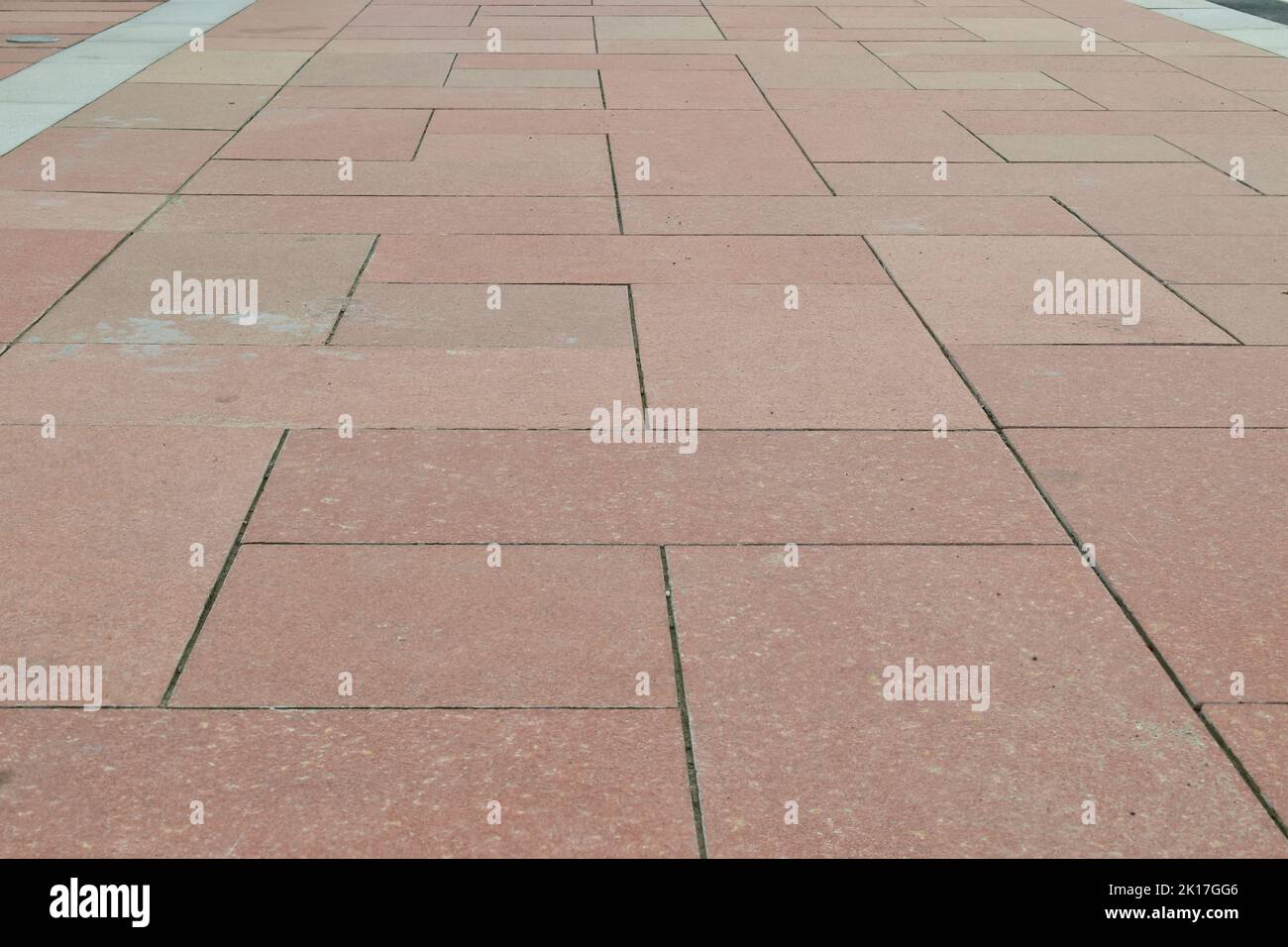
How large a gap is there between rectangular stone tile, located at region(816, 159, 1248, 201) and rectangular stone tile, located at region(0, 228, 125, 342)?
448cm

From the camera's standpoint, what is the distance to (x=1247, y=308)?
691 cm

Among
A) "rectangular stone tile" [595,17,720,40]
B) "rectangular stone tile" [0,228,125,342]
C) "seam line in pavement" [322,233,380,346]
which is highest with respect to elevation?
"rectangular stone tile" [595,17,720,40]

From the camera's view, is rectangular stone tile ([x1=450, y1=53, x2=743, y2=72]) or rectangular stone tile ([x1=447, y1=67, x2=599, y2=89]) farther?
rectangular stone tile ([x1=450, y1=53, x2=743, y2=72])

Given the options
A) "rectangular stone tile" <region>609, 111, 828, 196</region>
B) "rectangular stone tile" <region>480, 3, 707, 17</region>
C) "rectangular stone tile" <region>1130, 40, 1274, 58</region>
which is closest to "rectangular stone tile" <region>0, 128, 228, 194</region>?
"rectangular stone tile" <region>609, 111, 828, 196</region>

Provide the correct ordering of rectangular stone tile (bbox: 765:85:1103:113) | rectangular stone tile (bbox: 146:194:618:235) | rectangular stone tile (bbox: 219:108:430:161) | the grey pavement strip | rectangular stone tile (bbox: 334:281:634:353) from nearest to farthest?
1. rectangular stone tile (bbox: 334:281:634:353)
2. rectangular stone tile (bbox: 146:194:618:235)
3. rectangular stone tile (bbox: 219:108:430:161)
4. rectangular stone tile (bbox: 765:85:1103:113)
5. the grey pavement strip

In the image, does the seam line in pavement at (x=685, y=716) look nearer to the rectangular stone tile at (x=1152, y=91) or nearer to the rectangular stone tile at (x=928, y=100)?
the rectangular stone tile at (x=928, y=100)

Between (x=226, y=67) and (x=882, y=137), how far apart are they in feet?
19.8

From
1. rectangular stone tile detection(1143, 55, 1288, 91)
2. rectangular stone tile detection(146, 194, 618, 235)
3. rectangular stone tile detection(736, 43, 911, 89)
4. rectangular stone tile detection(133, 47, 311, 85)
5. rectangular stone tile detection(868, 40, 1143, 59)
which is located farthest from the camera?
rectangular stone tile detection(868, 40, 1143, 59)

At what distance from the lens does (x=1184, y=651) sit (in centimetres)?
402

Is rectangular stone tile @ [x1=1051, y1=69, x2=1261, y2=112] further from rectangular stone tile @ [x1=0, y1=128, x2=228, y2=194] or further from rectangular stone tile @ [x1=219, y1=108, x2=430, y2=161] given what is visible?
rectangular stone tile @ [x1=0, y1=128, x2=228, y2=194]

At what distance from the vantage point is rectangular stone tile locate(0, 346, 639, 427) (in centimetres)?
548

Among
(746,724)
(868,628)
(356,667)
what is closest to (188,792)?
(356,667)

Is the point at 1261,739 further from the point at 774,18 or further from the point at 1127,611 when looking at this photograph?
the point at 774,18

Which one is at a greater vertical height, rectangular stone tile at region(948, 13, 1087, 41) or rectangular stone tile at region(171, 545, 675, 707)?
rectangular stone tile at region(948, 13, 1087, 41)
